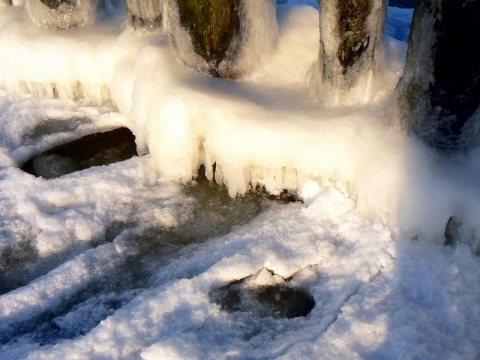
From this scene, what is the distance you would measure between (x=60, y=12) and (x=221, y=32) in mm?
1931

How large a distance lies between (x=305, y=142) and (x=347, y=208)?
1.48ft

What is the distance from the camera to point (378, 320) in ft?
7.04

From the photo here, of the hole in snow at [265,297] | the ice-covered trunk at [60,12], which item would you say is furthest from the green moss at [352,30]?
the ice-covered trunk at [60,12]

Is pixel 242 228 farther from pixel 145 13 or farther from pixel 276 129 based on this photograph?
pixel 145 13

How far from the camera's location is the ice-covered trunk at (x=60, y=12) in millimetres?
4316

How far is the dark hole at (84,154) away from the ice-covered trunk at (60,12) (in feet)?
4.18

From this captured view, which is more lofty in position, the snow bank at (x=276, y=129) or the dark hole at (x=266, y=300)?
the snow bank at (x=276, y=129)

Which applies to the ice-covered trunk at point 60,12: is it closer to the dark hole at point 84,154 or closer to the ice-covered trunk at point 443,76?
the dark hole at point 84,154

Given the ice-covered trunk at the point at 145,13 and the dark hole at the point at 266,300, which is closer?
the dark hole at the point at 266,300

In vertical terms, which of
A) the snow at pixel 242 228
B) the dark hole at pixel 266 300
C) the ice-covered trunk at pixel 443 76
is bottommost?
the dark hole at pixel 266 300

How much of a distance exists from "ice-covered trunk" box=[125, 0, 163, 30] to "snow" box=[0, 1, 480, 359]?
0.81ft

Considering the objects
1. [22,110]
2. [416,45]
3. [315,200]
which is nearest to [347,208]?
[315,200]

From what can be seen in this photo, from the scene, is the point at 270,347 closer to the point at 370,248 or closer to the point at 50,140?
the point at 370,248

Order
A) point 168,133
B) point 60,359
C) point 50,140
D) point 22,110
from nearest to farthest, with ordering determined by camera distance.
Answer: point 60,359 → point 168,133 → point 50,140 → point 22,110
